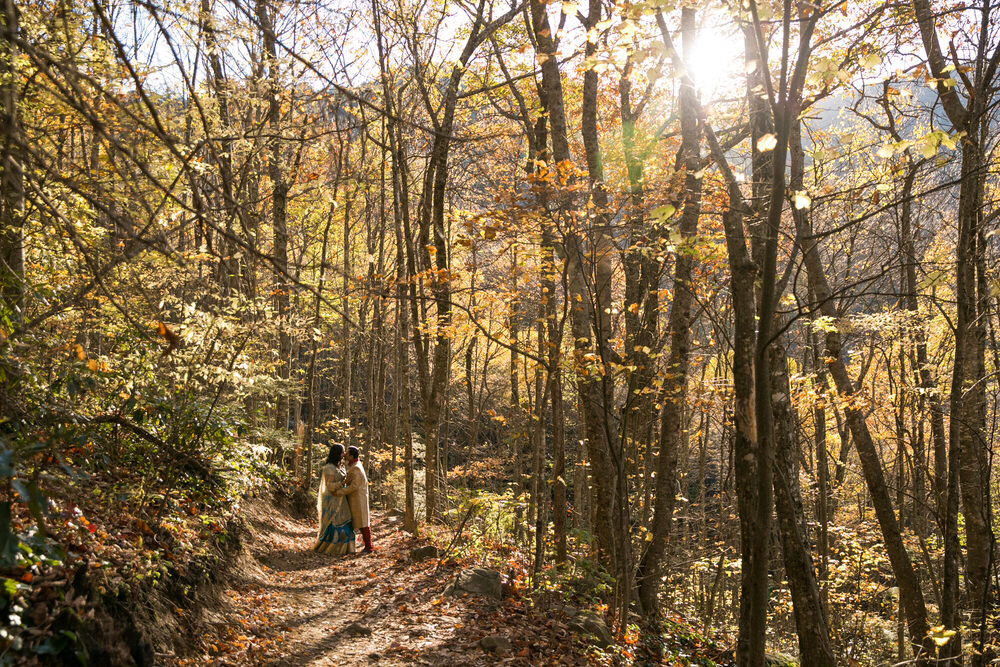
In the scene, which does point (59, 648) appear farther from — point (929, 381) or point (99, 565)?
point (929, 381)

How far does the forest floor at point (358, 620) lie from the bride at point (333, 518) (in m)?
0.58

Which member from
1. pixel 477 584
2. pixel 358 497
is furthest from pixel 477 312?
pixel 358 497

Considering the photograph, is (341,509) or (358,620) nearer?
(358,620)

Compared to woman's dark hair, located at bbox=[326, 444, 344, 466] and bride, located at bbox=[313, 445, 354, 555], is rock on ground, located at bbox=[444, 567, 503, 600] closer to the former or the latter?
bride, located at bbox=[313, 445, 354, 555]

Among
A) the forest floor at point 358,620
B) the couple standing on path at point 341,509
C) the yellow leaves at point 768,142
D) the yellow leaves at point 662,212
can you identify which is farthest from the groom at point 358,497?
the yellow leaves at point 768,142

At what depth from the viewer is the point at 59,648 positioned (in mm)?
3033

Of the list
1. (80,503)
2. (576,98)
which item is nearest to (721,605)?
(576,98)

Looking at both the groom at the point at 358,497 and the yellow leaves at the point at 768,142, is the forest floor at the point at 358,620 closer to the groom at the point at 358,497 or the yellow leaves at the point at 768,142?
the groom at the point at 358,497

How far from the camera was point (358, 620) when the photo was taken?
20.7 feet

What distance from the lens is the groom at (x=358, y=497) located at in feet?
30.0

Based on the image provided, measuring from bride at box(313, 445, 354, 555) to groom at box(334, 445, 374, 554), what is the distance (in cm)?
9

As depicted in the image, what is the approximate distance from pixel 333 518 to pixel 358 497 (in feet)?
1.69

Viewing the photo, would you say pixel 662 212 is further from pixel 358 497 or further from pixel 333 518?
pixel 333 518

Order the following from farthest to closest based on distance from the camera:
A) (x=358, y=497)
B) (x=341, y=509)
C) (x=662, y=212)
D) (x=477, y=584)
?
(x=341, y=509) → (x=358, y=497) → (x=477, y=584) → (x=662, y=212)
